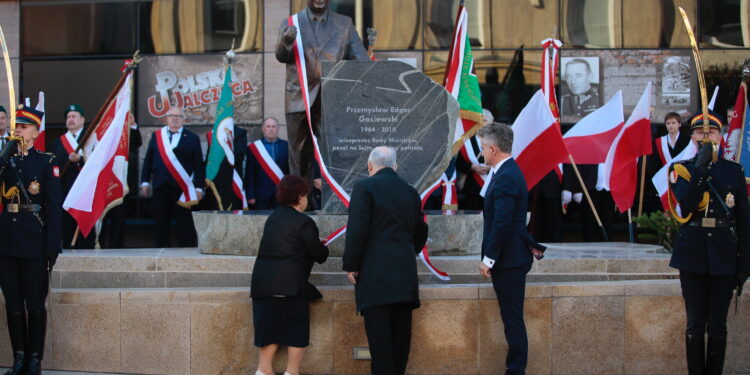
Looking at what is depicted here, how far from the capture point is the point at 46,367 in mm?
8031

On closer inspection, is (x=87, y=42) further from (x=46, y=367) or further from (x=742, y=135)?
(x=742, y=135)

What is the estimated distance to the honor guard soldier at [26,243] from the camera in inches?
299

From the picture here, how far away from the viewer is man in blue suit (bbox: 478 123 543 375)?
274 inches

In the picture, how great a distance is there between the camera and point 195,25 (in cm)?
1589

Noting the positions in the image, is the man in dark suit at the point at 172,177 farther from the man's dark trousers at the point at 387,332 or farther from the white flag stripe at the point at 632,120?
the man's dark trousers at the point at 387,332

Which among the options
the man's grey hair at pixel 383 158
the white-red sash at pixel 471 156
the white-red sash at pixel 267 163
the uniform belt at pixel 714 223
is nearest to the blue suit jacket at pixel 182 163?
the white-red sash at pixel 267 163

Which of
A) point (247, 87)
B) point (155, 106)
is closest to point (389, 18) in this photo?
point (247, 87)

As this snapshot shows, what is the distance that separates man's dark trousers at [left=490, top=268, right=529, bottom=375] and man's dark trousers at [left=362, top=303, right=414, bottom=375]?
663 mm

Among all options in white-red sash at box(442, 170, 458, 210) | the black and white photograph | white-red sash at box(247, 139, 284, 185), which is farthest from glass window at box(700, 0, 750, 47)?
white-red sash at box(247, 139, 284, 185)

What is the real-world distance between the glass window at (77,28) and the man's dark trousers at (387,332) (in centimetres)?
1033

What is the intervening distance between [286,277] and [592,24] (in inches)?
378

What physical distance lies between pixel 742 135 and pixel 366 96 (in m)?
4.26

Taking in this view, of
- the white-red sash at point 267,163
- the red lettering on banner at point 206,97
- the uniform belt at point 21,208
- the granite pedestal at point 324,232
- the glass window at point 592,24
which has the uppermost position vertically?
A: the glass window at point 592,24

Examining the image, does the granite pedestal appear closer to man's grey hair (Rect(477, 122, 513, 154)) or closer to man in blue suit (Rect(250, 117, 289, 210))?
man's grey hair (Rect(477, 122, 513, 154))
